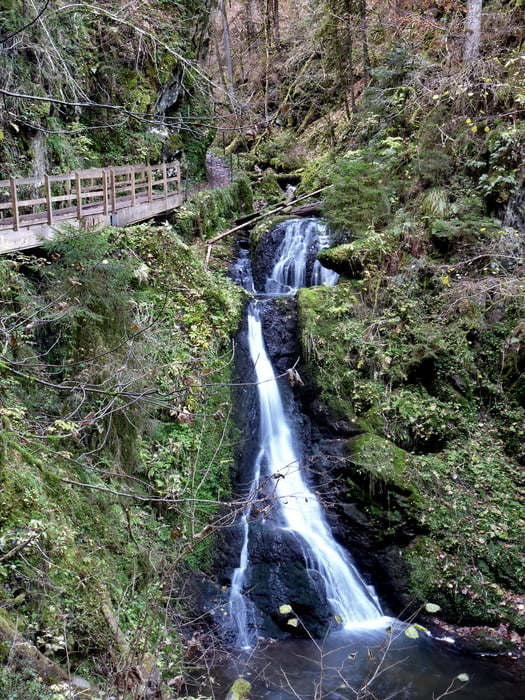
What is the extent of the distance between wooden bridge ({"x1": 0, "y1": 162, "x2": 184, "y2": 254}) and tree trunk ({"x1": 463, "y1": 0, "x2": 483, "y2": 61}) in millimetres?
7847

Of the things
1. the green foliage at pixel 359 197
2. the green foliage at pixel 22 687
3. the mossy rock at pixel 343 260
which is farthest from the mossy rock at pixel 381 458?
the green foliage at pixel 22 687

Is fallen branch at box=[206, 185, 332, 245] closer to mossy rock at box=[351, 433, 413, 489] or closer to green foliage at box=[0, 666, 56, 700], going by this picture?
mossy rock at box=[351, 433, 413, 489]

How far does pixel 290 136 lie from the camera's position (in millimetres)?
23438

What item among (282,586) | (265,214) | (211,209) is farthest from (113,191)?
(282,586)

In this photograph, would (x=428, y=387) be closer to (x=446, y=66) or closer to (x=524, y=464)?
(x=524, y=464)

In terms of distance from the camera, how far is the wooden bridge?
740 cm

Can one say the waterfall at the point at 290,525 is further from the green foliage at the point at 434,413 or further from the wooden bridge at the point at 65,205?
the wooden bridge at the point at 65,205

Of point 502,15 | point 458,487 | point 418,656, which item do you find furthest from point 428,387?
point 502,15

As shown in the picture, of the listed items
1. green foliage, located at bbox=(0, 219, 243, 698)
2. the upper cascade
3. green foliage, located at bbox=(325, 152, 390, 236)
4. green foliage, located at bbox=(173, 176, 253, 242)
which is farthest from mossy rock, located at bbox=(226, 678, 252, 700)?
green foliage, located at bbox=(173, 176, 253, 242)

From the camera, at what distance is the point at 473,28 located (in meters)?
11.5

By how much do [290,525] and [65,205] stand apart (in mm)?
8290

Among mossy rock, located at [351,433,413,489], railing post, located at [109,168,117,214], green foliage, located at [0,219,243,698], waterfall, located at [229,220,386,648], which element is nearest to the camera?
green foliage, located at [0,219,243,698]

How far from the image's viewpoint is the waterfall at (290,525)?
24.9 ft

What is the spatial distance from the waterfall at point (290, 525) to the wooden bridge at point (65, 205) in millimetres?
3573
